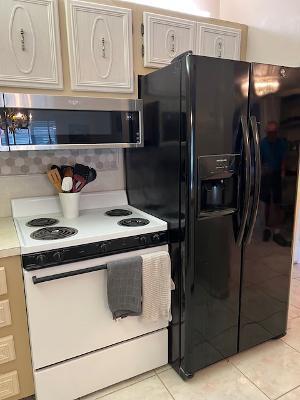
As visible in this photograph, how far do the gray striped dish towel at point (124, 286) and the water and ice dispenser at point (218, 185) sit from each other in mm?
442

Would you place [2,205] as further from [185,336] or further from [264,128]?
[264,128]

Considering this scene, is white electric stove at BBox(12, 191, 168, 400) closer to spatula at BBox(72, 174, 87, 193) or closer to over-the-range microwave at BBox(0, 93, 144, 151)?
spatula at BBox(72, 174, 87, 193)

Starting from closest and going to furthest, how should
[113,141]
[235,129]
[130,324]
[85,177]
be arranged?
[235,129], [130,324], [113,141], [85,177]

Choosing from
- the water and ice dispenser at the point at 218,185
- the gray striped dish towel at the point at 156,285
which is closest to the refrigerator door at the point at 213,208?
the water and ice dispenser at the point at 218,185

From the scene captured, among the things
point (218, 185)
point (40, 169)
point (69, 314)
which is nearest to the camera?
point (69, 314)

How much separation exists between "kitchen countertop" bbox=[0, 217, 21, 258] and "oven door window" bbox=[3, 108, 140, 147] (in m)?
0.46

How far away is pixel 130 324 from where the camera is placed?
166 cm

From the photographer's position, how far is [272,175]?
173 centimetres

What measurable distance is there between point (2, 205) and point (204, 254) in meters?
1.26

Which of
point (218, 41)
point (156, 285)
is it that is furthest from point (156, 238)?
point (218, 41)

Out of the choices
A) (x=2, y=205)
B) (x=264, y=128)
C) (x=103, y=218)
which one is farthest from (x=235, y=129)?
(x=2, y=205)

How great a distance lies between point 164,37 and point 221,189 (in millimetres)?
1006

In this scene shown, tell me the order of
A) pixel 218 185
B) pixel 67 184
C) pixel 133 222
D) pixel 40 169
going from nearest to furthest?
pixel 218 185 → pixel 133 222 → pixel 67 184 → pixel 40 169

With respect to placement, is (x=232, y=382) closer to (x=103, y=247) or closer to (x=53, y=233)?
(x=103, y=247)
